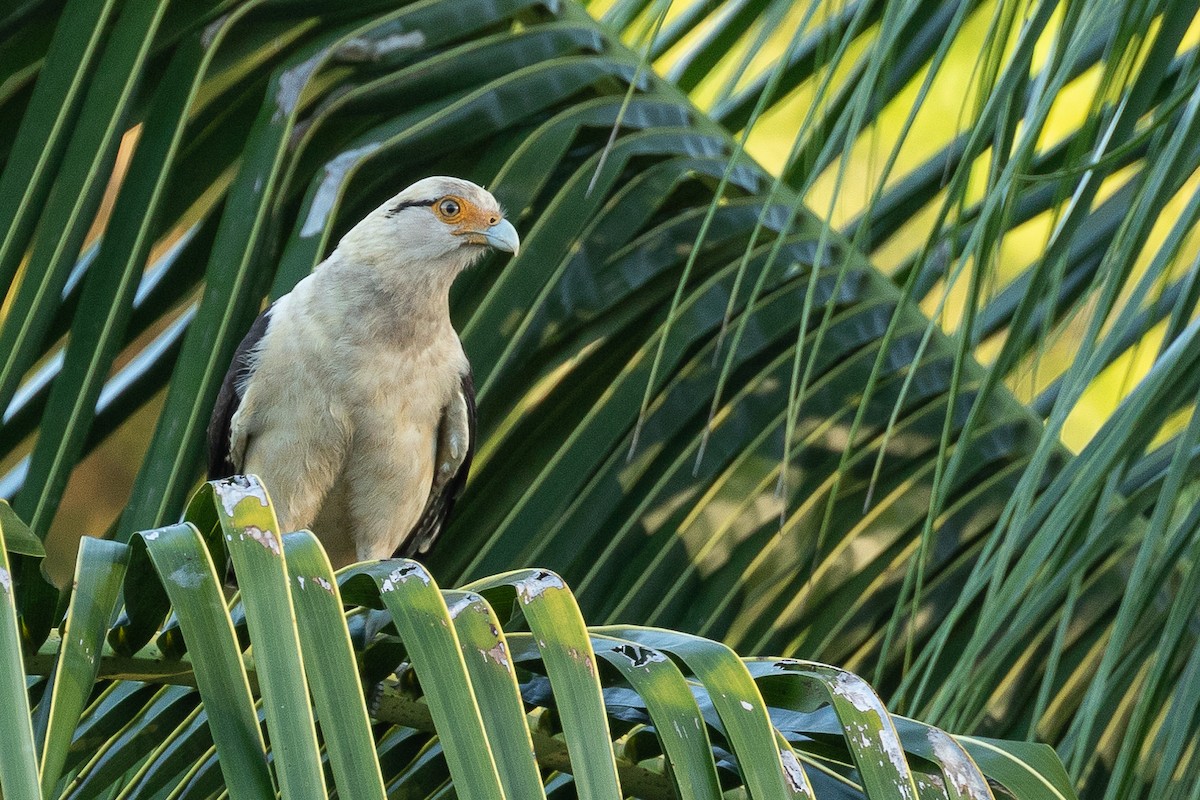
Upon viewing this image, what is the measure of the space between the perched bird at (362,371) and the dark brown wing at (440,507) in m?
0.01

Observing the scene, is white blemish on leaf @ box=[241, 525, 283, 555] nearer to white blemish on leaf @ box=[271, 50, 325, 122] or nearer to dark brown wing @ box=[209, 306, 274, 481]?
white blemish on leaf @ box=[271, 50, 325, 122]

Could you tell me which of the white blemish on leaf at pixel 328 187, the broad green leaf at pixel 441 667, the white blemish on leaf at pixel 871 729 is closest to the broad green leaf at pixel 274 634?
the broad green leaf at pixel 441 667

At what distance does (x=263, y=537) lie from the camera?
1351 millimetres

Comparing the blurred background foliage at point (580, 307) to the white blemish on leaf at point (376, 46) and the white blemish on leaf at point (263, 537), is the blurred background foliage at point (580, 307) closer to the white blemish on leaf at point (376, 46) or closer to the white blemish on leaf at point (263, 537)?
the white blemish on leaf at point (376, 46)

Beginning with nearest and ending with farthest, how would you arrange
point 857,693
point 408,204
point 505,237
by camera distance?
point 857,693 → point 505,237 → point 408,204

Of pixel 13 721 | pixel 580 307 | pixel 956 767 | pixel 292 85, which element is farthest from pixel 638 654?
pixel 292 85

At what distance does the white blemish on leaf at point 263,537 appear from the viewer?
4.38 ft

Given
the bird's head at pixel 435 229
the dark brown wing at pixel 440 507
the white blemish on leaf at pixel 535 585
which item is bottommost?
the dark brown wing at pixel 440 507

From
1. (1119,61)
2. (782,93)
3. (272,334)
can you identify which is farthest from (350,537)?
(1119,61)

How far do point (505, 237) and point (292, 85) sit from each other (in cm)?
58

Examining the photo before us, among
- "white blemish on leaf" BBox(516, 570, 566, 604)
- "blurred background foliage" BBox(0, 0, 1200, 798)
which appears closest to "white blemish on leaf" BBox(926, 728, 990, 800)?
Answer: "white blemish on leaf" BBox(516, 570, 566, 604)

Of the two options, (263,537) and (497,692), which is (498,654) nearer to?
(497,692)

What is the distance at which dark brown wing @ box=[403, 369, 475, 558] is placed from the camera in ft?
11.5

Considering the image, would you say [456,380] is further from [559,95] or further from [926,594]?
[926,594]
